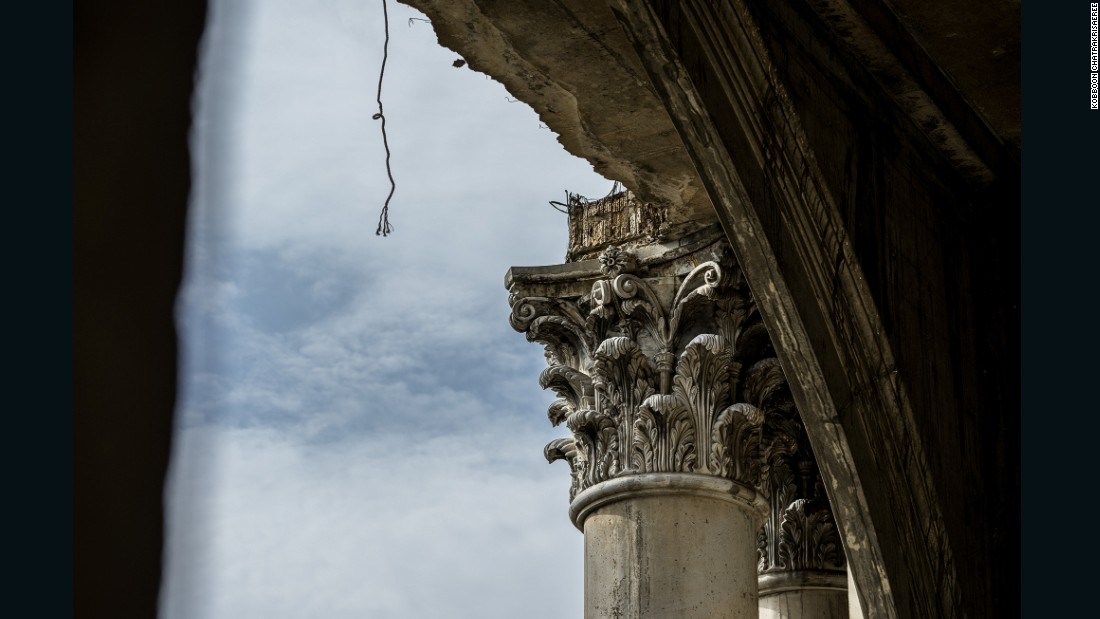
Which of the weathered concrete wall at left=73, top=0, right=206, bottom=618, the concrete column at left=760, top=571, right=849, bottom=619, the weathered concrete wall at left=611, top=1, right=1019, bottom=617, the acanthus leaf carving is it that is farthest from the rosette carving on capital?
the weathered concrete wall at left=73, top=0, right=206, bottom=618

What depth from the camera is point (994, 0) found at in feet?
21.7

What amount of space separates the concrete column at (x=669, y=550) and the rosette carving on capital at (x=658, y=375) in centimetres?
9

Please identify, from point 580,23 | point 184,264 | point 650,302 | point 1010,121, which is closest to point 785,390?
point 650,302

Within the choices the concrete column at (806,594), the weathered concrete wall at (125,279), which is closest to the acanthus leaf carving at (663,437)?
the concrete column at (806,594)

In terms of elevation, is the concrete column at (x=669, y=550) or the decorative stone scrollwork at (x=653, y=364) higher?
the decorative stone scrollwork at (x=653, y=364)

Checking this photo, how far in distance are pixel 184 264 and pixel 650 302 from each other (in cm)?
676

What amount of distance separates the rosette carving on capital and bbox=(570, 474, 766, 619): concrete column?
88mm

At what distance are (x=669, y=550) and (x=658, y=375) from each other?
0.78 metres

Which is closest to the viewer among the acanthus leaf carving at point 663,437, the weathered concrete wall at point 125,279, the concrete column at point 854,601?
the weathered concrete wall at point 125,279

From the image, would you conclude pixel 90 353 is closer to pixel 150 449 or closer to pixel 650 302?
pixel 150 449

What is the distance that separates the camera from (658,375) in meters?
7.69

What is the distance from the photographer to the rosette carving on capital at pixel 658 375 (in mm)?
7582

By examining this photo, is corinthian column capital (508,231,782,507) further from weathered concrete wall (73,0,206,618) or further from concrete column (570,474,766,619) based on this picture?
weathered concrete wall (73,0,206,618)

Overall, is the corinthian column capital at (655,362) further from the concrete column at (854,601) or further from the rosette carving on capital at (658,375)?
the concrete column at (854,601)
